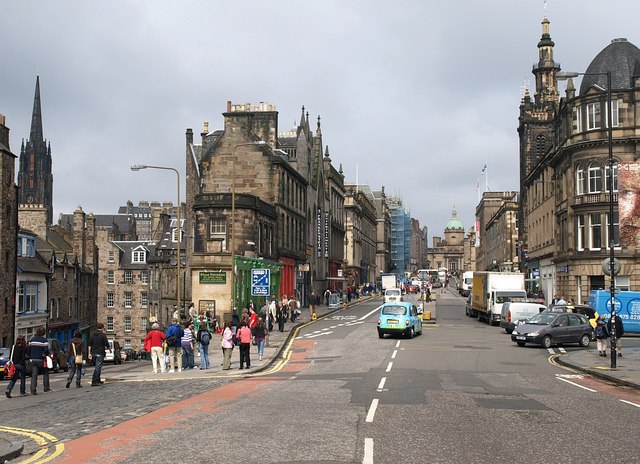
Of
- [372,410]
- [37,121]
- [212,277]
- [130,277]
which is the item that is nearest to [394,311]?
[212,277]

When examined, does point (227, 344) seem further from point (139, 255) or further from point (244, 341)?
point (139, 255)

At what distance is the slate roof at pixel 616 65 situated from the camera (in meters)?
52.3

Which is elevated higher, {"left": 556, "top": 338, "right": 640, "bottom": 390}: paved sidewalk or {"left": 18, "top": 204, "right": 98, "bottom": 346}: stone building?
{"left": 18, "top": 204, "right": 98, "bottom": 346}: stone building

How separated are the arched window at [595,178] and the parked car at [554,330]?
21.8 metres

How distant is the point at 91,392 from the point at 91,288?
51467mm

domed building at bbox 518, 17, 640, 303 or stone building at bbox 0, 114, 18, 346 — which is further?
domed building at bbox 518, 17, 640, 303

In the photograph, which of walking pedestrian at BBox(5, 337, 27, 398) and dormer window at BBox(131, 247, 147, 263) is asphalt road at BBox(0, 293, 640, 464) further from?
dormer window at BBox(131, 247, 147, 263)

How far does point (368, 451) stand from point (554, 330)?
23.3 m

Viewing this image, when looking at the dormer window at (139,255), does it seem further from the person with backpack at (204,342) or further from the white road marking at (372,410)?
the white road marking at (372,410)

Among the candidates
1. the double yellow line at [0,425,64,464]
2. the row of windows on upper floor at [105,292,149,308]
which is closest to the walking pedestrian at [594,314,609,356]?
the double yellow line at [0,425,64,464]

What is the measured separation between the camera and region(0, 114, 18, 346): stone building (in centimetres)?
3994

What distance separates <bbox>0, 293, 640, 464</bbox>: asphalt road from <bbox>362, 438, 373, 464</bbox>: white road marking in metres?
0.03

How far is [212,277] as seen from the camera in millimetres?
40812

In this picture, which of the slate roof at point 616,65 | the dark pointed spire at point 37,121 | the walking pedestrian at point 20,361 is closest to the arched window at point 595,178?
the slate roof at point 616,65
